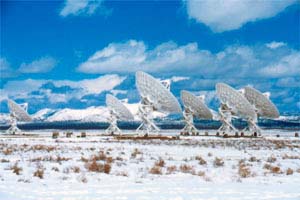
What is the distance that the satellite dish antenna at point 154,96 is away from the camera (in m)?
75.2

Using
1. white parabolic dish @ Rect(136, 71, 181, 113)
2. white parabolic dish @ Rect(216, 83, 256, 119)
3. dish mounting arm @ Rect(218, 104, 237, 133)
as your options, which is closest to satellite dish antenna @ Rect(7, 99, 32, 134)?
white parabolic dish @ Rect(136, 71, 181, 113)

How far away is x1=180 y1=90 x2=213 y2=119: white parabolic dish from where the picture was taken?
90825 mm

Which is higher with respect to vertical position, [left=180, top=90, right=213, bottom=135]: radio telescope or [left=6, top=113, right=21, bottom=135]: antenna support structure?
[left=180, top=90, right=213, bottom=135]: radio telescope

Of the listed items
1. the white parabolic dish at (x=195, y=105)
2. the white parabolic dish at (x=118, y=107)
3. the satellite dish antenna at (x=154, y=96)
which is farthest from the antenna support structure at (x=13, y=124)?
the white parabolic dish at (x=195, y=105)

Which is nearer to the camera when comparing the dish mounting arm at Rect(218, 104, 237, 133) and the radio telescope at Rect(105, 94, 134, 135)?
the dish mounting arm at Rect(218, 104, 237, 133)

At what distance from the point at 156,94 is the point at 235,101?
15.5 metres

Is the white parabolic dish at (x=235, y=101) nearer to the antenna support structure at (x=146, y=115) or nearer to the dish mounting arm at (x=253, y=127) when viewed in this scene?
the dish mounting arm at (x=253, y=127)

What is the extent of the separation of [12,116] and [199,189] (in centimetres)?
9462

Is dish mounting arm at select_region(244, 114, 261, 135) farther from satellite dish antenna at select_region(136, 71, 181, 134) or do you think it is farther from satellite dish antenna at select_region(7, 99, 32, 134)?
satellite dish antenna at select_region(7, 99, 32, 134)

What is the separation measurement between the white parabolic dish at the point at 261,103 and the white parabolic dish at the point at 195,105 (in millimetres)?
8087

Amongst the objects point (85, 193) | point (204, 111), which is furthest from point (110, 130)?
point (85, 193)

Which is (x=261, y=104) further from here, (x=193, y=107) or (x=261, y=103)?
(x=193, y=107)

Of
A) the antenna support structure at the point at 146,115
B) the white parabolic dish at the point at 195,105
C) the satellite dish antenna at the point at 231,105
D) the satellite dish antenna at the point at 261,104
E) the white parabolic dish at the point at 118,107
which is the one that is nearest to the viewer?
the antenna support structure at the point at 146,115

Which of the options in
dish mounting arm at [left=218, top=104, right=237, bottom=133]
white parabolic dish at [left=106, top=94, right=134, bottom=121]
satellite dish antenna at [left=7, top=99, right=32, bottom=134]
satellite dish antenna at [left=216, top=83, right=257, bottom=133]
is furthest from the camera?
satellite dish antenna at [left=7, top=99, right=32, bottom=134]
